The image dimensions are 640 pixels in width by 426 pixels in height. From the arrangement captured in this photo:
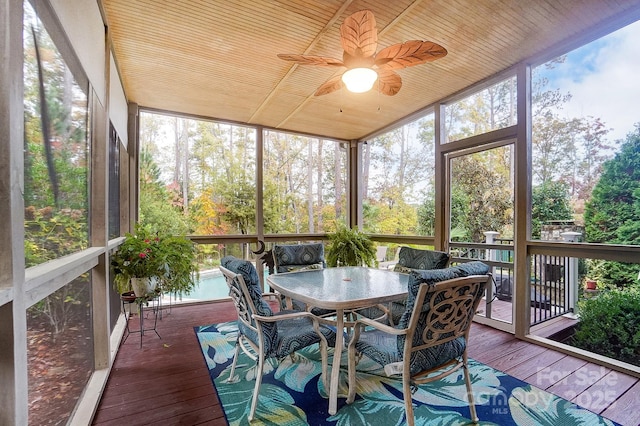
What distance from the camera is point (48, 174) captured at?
4.78ft

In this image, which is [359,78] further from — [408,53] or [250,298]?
[250,298]

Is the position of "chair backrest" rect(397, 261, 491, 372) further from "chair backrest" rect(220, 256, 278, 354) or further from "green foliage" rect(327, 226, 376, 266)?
"green foliage" rect(327, 226, 376, 266)

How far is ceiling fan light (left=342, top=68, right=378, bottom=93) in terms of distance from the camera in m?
2.30

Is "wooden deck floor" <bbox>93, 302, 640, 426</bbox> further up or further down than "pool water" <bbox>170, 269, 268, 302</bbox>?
further down

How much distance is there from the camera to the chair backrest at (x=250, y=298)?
1891mm

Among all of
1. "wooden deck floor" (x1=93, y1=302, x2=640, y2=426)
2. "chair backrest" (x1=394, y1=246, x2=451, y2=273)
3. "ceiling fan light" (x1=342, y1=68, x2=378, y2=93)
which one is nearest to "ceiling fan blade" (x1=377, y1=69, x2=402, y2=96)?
"ceiling fan light" (x1=342, y1=68, x2=378, y2=93)

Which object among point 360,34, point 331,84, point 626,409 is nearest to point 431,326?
point 626,409

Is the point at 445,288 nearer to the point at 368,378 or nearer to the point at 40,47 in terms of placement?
the point at 368,378

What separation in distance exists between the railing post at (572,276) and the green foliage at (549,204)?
178 millimetres

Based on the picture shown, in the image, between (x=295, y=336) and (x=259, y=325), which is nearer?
(x=259, y=325)

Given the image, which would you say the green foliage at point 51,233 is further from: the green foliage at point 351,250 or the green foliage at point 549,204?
the green foliage at point 549,204

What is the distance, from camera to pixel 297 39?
280 cm

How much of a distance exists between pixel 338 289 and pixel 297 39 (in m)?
2.28

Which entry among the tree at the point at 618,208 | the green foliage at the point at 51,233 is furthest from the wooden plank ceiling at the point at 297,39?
the green foliage at the point at 51,233
